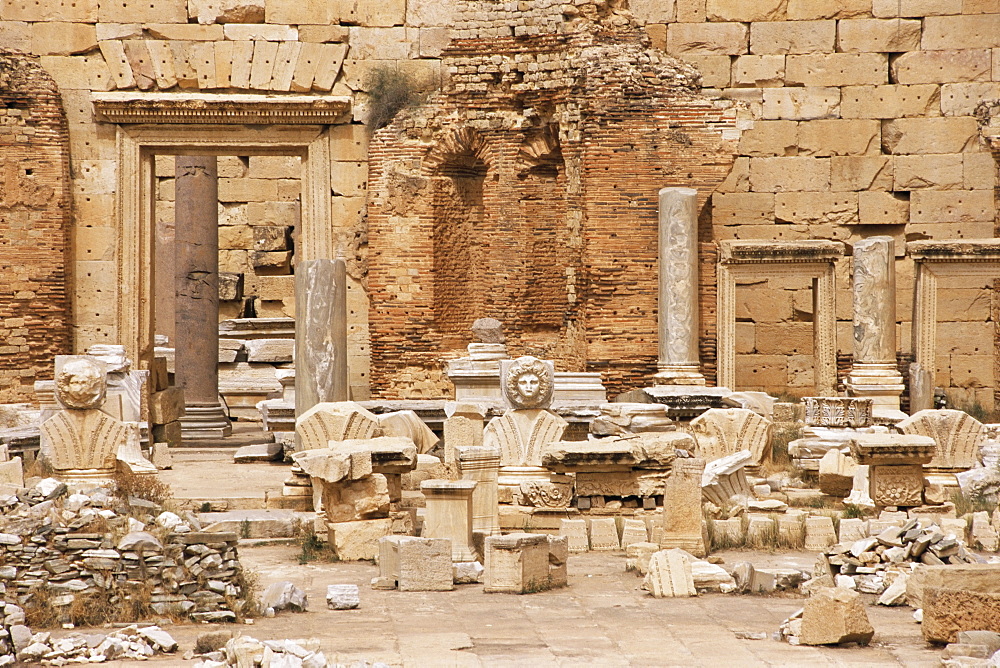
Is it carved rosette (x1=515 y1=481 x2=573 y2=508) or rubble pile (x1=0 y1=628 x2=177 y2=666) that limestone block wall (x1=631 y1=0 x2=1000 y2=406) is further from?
rubble pile (x1=0 y1=628 x2=177 y2=666)

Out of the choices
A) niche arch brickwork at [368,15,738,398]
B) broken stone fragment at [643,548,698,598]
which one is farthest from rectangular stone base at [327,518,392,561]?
niche arch brickwork at [368,15,738,398]

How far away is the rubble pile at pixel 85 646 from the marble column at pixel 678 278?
10.3 metres

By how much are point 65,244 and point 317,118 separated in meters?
3.39

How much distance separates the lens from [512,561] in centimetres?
966

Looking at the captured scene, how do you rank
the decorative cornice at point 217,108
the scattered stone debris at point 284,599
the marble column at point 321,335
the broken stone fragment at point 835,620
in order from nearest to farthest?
A: the broken stone fragment at point 835,620
the scattered stone debris at point 284,599
the marble column at point 321,335
the decorative cornice at point 217,108

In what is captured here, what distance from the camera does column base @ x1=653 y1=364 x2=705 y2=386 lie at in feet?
57.4

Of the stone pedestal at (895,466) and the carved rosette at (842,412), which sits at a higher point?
the carved rosette at (842,412)

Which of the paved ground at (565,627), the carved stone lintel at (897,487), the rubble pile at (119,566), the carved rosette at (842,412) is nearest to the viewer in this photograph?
the paved ground at (565,627)

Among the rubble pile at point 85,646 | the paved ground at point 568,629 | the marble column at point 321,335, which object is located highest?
the marble column at point 321,335

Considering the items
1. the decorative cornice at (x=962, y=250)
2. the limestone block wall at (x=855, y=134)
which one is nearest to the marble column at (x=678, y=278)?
the limestone block wall at (x=855, y=134)

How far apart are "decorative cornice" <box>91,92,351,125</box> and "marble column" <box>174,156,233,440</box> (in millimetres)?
2468

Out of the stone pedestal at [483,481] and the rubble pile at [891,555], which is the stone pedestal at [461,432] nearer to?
the stone pedestal at [483,481]

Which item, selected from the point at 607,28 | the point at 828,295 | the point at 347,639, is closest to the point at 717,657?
the point at 347,639

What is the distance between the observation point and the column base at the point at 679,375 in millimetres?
17484
